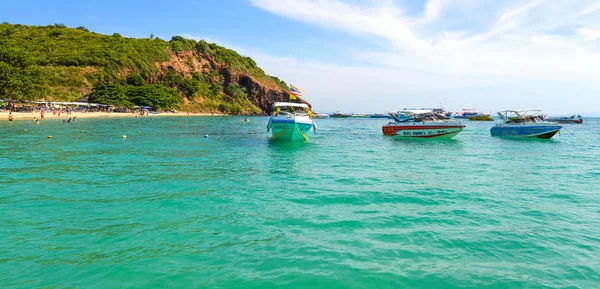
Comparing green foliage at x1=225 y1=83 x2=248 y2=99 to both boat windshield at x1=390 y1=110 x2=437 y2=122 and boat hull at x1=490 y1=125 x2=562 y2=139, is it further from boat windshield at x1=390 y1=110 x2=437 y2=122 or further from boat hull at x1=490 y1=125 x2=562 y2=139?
boat hull at x1=490 y1=125 x2=562 y2=139

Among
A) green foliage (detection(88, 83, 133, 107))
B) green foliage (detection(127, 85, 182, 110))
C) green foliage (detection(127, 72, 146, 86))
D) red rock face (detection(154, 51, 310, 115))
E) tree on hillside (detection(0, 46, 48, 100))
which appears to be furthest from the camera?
red rock face (detection(154, 51, 310, 115))

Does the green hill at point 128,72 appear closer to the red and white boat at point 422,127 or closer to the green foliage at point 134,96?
the green foliage at point 134,96

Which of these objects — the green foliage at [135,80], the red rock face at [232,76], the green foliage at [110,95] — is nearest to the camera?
the green foliage at [110,95]

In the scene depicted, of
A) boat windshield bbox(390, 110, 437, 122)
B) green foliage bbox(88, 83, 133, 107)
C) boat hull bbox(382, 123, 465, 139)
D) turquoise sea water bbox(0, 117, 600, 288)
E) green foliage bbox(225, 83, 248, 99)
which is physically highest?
green foliage bbox(225, 83, 248, 99)

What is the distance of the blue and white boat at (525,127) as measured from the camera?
43406 mm

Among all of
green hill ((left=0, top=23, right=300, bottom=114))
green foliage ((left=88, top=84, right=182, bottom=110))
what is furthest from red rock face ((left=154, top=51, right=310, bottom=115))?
green foliage ((left=88, top=84, right=182, bottom=110))

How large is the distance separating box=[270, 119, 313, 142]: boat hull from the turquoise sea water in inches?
560

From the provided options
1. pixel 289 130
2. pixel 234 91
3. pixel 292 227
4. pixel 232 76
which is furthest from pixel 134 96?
pixel 292 227

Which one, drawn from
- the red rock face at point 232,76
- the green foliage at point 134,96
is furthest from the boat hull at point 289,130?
the red rock face at point 232,76

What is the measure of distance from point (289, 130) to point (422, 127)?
58.7 ft

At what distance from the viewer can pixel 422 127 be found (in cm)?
4259

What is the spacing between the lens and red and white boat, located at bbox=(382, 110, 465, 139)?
4222 centimetres

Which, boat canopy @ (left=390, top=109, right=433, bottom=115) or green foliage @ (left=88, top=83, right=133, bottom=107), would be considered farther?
green foliage @ (left=88, top=83, right=133, bottom=107)

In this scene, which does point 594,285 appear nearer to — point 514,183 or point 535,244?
point 535,244
